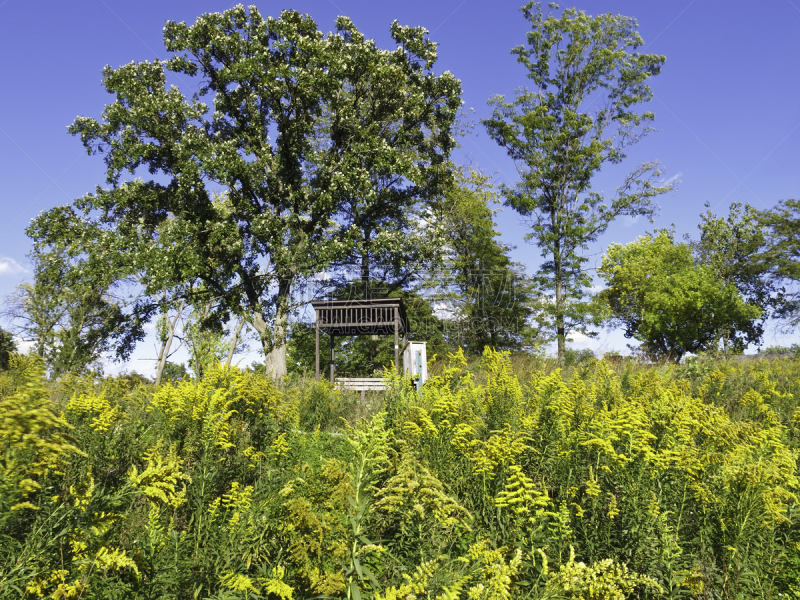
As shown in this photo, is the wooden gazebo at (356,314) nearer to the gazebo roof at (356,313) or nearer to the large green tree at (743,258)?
the gazebo roof at (356,313)

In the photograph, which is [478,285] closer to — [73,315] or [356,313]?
[356,313]

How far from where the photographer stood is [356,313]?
61.7 feet

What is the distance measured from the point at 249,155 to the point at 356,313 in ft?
28.8

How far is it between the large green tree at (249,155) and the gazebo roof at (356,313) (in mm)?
1898

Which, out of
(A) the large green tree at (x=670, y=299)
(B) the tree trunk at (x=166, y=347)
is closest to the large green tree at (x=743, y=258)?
(A) the large green tree at (x=670, y=299)

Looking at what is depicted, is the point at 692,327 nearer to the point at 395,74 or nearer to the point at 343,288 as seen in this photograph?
the point at 343,288

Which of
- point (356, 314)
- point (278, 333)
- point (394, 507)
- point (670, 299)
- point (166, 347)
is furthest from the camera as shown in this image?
point (670, 299)

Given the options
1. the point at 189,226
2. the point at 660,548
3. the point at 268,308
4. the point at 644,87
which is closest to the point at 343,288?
the point at 268,308

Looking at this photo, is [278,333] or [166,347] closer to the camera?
[278,333]

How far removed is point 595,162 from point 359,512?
26155 millimetres

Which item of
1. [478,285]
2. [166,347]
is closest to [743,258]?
[478,285]

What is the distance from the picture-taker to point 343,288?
29000 millimetres

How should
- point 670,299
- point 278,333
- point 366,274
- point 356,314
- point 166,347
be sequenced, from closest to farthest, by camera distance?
point 356,314 < point 278,333 < point 366,274 < point 166,347 < point 670,299

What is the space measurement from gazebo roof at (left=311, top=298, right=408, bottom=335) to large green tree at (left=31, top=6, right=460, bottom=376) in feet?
6.23
